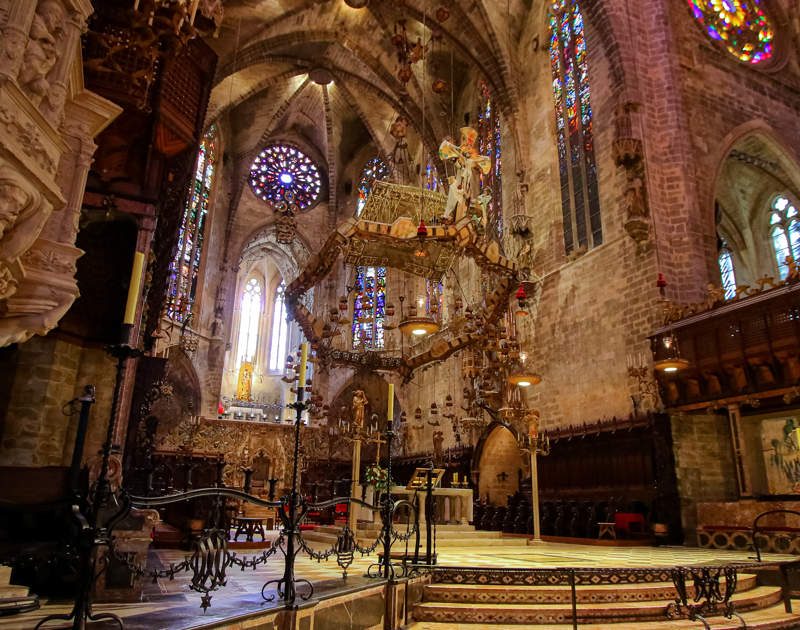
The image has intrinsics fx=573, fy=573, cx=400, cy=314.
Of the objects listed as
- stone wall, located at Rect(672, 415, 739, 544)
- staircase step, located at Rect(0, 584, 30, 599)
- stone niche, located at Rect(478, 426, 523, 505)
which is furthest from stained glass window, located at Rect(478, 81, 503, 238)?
staircase step, located at Rect(0, 584, 30, 599)

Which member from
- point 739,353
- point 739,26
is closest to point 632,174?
point 739,353

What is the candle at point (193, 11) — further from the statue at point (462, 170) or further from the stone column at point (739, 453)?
the stone column at point (739, 453)

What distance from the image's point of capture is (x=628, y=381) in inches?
513

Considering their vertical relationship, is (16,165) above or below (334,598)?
above

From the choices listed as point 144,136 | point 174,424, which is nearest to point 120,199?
point 144,136

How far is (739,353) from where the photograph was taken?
10578 millimetres

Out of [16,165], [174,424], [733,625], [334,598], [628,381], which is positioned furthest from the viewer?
[174,424]

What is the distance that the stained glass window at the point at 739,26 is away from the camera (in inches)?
652

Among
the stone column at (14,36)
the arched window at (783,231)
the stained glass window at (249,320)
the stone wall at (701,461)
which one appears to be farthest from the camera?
the stained glass window at (249,320)

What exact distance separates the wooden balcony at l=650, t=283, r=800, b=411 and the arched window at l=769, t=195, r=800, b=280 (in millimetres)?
9028

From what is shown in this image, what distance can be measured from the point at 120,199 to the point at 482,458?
13.8 meters

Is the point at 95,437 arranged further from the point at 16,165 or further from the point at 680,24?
the point at 680,24

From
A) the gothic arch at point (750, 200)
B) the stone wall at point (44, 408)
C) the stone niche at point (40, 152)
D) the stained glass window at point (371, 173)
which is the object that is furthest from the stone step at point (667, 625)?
the stained glass window at point (371, 173)

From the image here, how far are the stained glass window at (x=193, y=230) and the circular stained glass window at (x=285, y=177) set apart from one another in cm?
294
